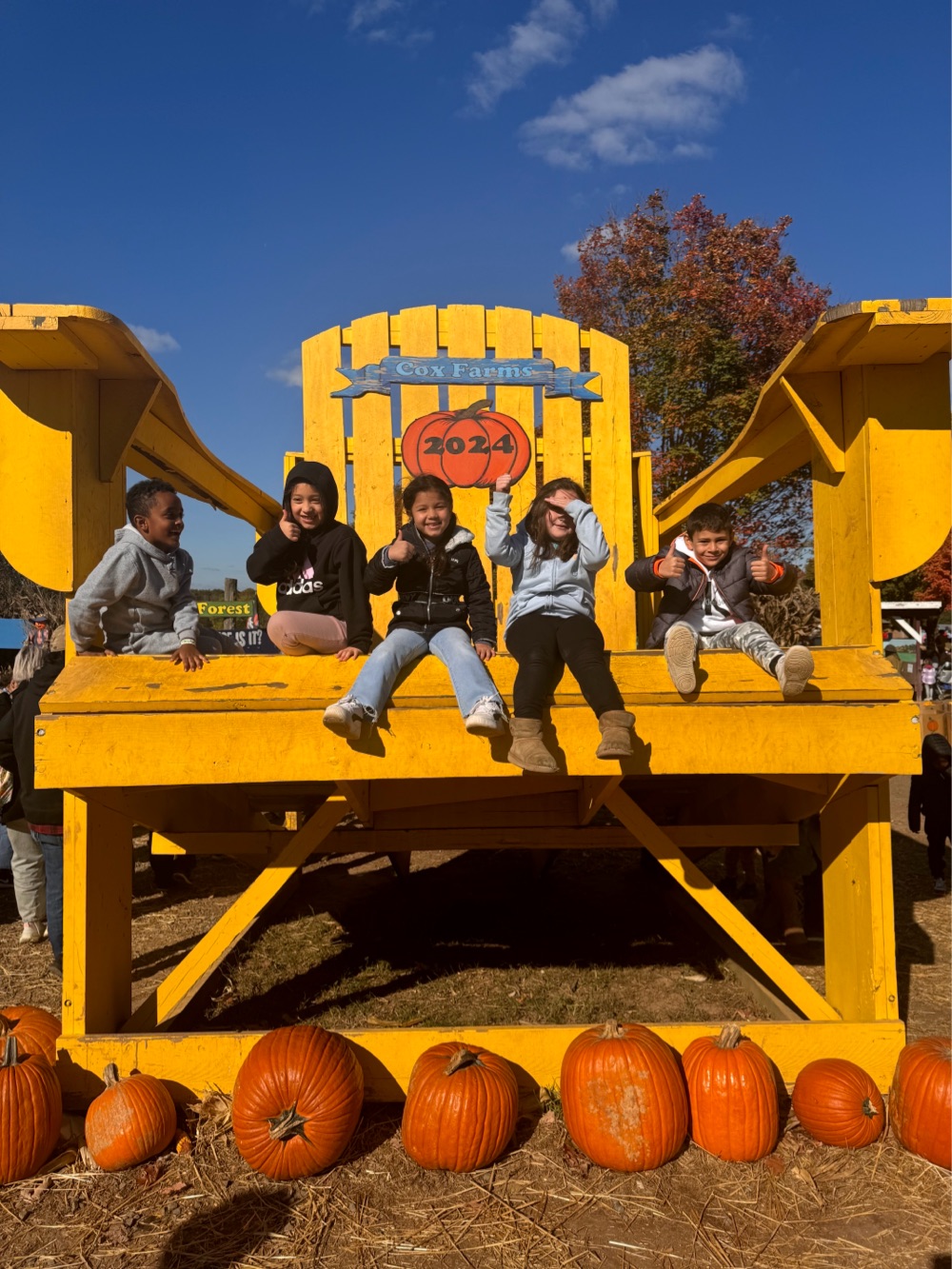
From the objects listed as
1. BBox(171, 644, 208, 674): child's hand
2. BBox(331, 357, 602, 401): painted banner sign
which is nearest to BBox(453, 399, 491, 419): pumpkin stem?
BBox(331, 357, 602, 401): painted banner sign

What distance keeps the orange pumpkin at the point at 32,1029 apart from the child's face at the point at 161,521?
1.71 metres

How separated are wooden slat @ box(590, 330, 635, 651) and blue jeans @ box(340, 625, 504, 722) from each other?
2.20 meters

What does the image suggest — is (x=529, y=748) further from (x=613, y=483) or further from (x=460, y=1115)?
(x=613, y=483)

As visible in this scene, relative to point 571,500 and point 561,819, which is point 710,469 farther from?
point 561,819

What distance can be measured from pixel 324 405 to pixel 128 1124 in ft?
12.0

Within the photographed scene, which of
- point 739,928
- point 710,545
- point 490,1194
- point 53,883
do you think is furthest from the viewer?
point 53,883

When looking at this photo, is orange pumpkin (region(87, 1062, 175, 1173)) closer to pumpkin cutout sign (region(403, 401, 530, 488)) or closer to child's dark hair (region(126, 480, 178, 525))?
child's dark hair (region(126, 480, 178, 525))

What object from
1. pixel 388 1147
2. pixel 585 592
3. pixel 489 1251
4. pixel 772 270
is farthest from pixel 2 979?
pixel 772 270

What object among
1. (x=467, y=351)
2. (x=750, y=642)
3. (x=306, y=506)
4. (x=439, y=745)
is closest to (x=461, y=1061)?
(x=439, y=745)

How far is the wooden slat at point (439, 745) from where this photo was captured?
260 centimetres

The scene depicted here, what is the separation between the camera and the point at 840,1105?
101 inches

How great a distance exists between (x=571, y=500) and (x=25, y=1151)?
104 inches

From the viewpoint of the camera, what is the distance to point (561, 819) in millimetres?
3967

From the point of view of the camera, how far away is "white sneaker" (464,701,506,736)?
8.16ft
